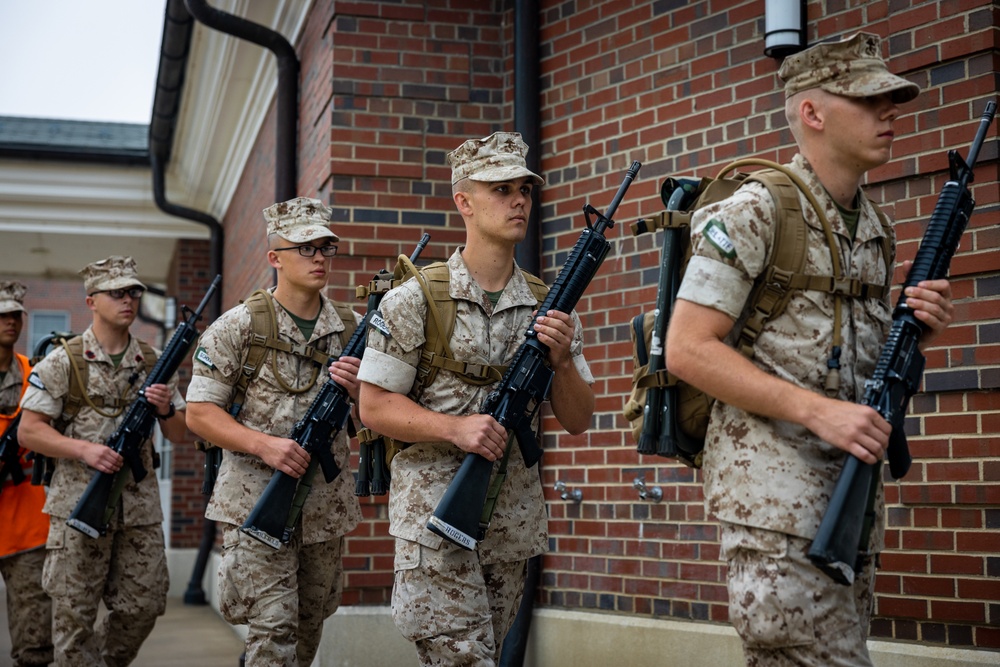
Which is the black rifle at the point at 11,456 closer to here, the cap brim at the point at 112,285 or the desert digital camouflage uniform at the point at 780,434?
the cap brim at the point at 112,285

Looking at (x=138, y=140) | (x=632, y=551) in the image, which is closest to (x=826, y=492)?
(x=632, y=551)

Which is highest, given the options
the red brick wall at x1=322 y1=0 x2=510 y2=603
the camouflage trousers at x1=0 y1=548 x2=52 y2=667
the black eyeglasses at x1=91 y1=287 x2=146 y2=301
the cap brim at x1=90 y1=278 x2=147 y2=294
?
the red brick wall at x1=322 y1=0 x2=510 y2=603

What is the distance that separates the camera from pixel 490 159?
154 inches

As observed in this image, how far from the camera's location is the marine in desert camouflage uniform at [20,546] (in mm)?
6812

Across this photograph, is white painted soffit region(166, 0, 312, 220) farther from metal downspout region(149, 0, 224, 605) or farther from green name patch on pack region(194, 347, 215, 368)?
green name patch on pack region(194, 347, 215, 368)

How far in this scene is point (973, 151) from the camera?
117 inches

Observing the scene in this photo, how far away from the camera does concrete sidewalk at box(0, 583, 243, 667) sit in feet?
26.4

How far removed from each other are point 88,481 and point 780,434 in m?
4.64

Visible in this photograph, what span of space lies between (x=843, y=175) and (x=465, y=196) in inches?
52.6

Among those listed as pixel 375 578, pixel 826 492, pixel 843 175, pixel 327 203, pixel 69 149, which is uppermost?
pixel 69 149

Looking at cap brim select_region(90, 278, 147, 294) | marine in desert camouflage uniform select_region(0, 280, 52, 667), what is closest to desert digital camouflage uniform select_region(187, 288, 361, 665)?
cap brim select_region(90, 278, 147, 294)

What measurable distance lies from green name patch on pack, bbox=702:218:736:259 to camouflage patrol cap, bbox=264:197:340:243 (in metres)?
2.49

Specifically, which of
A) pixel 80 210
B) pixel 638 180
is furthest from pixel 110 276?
pixel 80 210

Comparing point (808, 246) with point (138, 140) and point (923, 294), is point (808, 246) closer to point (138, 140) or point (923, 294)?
point (923, 294)
